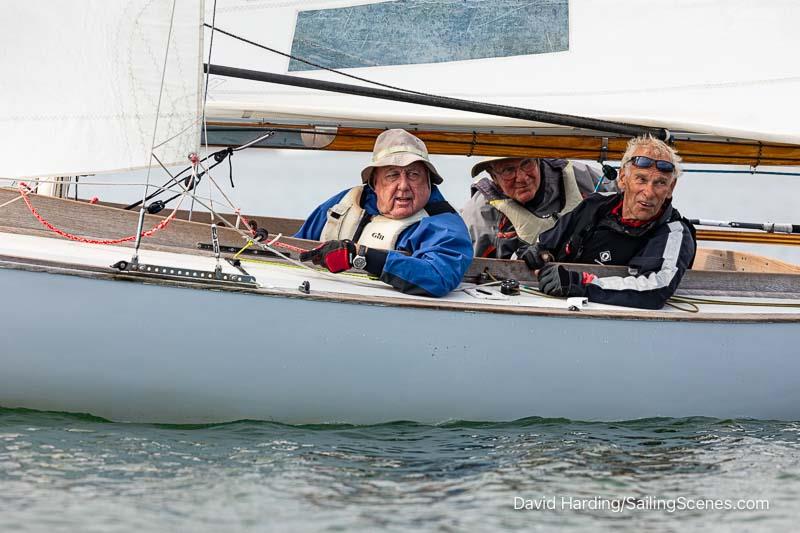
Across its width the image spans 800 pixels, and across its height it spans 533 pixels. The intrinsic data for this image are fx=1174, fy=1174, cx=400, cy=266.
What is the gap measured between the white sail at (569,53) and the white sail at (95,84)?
113 cm

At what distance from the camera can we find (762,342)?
15.1 feet

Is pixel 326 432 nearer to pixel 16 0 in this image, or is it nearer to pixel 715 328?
pixel 715 328

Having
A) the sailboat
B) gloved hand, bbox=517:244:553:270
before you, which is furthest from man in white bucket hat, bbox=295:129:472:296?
gloved hand, bbox=517:244:553:270

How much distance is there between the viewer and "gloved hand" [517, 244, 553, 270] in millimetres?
4906

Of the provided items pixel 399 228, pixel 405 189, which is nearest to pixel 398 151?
pixel 405 189

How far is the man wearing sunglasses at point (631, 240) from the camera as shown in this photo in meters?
4.58

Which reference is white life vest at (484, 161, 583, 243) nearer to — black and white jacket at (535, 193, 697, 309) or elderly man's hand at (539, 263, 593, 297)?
black and white jacket at (535, 193, 697, 309)

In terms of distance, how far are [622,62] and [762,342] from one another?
1.55m

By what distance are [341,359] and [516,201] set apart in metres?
1.69

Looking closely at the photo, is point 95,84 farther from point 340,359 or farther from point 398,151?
point 340,359

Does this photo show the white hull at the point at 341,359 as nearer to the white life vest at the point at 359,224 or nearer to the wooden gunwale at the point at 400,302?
the wooden gunwale at the point at 400,302

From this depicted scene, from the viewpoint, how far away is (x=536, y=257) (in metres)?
4.93

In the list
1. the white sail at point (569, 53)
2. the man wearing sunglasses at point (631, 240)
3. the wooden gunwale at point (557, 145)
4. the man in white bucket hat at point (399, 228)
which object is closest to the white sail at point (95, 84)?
the man in white bucket hat at point (399, 228)

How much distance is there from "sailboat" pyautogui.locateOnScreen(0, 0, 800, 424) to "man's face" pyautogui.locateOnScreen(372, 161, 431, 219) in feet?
1.00
